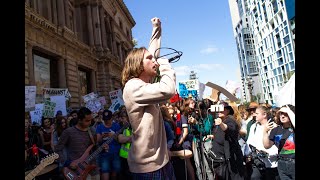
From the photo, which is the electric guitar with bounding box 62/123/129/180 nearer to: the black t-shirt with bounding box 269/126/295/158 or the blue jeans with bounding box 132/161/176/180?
the blue jeans with bounding box 132/161/176/180

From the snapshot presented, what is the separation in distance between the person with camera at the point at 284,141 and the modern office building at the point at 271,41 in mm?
62016

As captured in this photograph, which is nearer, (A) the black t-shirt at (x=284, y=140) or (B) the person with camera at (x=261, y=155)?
(A) the black t-shirt at (x=284, y=140)

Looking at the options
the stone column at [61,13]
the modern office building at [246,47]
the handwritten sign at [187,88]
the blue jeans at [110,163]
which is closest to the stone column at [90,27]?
the stone column at [61,13]

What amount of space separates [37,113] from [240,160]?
8.37 metres

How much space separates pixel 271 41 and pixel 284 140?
8049 centimetres

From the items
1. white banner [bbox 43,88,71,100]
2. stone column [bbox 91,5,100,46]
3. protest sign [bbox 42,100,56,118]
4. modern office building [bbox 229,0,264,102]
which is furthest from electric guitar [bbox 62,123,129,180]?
modern office building [bbox 229,0,264,102]

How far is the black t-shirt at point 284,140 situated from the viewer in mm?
3980

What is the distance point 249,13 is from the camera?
297ft

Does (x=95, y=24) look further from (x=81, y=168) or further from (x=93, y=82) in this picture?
(x=81, y=168)

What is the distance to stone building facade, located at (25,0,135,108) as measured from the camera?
15.8 metres

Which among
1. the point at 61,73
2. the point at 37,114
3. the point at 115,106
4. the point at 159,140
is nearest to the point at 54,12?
the point at 61,73

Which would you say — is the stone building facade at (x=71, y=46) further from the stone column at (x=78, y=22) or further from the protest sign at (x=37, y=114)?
the protest sign at (x=37, y=114)

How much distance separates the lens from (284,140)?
4.30m
